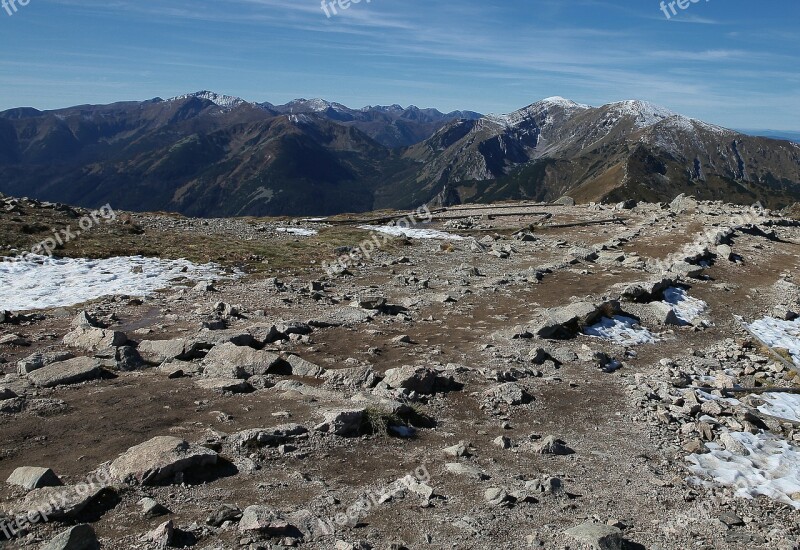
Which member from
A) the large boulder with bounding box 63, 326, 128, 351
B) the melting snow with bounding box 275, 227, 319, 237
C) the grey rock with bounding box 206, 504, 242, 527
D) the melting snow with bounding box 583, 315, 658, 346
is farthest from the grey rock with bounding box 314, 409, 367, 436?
the melting snow with bounding box 275, 227, 319, 237

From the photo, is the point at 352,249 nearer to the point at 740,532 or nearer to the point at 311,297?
the point at 311,297

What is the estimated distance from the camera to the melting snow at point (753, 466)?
1171 cm

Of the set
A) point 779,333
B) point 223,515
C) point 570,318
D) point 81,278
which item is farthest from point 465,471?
point 81,278

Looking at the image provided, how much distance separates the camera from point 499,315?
962 inches

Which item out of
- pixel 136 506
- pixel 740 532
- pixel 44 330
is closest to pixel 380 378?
pixel 136 506

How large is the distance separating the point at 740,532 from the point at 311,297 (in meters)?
19.9

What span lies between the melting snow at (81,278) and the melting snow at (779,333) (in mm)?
28099

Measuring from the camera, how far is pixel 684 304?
91.0 feet

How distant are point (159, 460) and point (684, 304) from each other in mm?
26545

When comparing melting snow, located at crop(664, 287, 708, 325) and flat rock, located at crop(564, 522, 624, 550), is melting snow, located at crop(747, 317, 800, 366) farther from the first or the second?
flat rock, located at crop(564, 522, 624, 550)

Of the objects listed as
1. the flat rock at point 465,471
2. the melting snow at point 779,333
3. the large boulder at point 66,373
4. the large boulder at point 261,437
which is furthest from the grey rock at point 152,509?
the melting snow at point 779,333

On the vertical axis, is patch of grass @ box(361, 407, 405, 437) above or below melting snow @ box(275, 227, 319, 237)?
below

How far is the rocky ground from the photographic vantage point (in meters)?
9.09

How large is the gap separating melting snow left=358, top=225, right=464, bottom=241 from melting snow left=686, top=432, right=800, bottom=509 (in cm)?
3770
